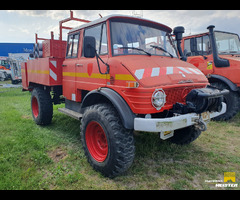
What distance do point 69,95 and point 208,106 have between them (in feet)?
9.04

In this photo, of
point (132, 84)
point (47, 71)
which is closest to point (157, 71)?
point (132, 84)

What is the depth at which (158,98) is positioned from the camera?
258 cm

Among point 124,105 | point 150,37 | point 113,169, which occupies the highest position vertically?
point 150,37

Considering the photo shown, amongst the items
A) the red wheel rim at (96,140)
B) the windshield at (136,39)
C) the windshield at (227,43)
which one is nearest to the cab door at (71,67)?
the red wheel rim at (96,140)

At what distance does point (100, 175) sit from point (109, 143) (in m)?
0.58

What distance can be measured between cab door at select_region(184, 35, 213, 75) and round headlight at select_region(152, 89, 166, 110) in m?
3.66

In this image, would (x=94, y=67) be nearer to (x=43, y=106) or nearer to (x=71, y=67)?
(x=71, y=67)

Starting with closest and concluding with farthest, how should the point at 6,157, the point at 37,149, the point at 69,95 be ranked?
the point at 6,157 → the point at 37,149 → the point at 69,95

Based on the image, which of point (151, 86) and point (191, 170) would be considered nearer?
point (151, 86)

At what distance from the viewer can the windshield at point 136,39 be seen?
10.1 ft

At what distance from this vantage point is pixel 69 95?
13.8 ft

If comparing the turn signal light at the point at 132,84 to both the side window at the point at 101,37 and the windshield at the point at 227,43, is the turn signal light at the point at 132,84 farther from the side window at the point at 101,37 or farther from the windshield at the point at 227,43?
the windshield at the point at 227,43
